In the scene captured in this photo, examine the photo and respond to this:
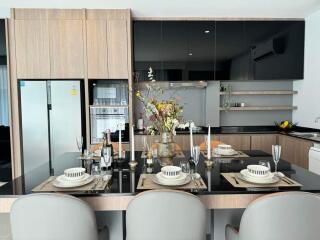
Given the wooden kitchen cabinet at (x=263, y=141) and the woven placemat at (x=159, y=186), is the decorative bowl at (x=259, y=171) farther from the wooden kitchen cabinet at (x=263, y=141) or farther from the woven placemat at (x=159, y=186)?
the wooden kitchen cabinet at (x=263, y=141)

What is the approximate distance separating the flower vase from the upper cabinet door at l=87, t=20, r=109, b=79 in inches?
72.6

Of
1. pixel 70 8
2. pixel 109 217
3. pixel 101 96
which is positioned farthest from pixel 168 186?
pixel 70 8

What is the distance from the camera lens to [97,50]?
11.5 ft

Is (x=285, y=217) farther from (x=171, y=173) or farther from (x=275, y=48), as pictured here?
(x=275, y=48)

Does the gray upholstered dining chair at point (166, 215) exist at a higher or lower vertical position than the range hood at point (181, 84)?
lower

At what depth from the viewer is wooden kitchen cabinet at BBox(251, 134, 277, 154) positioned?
362 centimetres

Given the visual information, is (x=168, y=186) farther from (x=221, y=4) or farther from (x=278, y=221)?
(x=221, y=4)

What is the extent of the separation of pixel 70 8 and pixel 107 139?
234 cm

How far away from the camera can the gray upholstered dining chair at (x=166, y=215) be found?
45.6 inches

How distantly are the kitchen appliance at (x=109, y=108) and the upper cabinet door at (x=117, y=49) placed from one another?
138 mm

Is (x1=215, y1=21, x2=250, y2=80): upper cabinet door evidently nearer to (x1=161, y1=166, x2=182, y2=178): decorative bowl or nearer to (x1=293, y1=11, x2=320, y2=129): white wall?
(x1=293, y1=11, x2=320, y2=129): white wall

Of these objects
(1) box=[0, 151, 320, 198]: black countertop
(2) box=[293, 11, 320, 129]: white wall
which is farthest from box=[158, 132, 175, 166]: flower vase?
(2) box=[293, 11, 320, 129]: white wall

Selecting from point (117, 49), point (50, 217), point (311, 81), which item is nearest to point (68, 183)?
point (50, 217)

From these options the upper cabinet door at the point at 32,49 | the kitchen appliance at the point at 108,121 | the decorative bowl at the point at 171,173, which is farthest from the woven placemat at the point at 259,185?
the upper cabinet door at the point at 32,49
